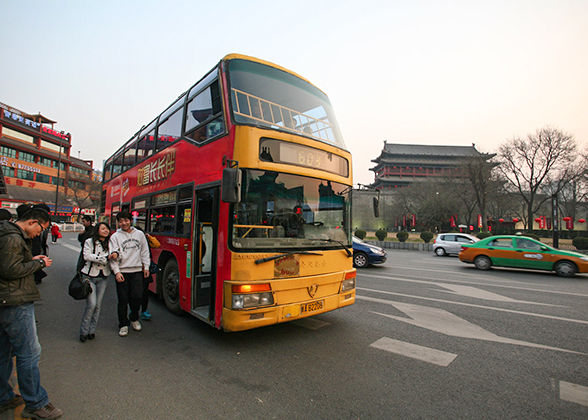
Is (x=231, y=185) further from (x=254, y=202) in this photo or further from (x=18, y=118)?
(x=18, y=118)

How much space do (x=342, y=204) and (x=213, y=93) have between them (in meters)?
2.62

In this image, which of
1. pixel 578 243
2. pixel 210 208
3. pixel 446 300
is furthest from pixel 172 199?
pixel 578 243

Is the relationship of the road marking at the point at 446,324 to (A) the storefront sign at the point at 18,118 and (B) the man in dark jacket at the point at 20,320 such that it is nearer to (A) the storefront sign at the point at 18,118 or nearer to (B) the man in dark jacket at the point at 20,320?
(B) the man in dark jacket at the point at 20,320

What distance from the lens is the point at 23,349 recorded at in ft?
8.01

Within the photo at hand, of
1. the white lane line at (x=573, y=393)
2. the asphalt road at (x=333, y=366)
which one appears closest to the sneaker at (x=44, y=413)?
the asphalt road at (x=333, y=366)

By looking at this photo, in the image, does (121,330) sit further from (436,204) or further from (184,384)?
(436,204)

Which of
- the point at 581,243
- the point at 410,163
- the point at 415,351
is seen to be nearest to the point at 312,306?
the point at 415,351

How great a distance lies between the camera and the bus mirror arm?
11.8 feet

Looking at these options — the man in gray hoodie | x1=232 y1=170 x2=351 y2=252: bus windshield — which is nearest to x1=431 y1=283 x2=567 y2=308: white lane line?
x1=232 y1=170 x2=351 y2=252: bus windshield

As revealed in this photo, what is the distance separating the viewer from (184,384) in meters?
3.08

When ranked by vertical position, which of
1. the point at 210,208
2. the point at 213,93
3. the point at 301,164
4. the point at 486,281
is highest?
the point at 213,93

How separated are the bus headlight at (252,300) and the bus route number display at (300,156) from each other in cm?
171

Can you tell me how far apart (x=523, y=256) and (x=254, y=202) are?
11.6 meters

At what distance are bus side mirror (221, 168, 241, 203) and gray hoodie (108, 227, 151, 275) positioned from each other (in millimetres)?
1898
